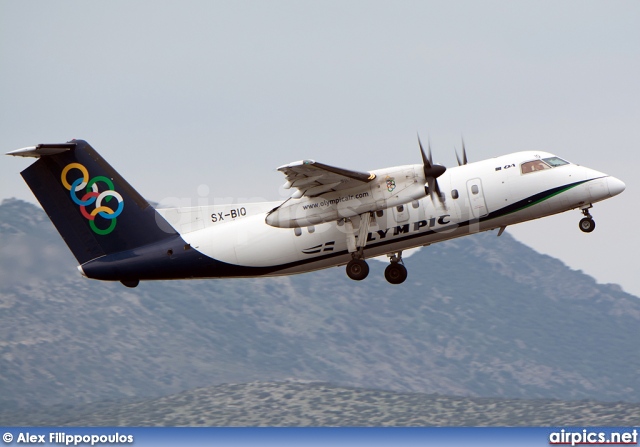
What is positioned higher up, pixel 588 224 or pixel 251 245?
pixel 251 245

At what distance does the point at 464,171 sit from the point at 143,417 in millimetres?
105911

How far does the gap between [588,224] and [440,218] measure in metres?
4.58

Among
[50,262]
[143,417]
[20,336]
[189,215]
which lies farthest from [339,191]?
[20,336]

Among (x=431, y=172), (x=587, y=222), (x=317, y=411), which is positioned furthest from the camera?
(x=317, y=411)

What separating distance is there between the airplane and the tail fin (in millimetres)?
30

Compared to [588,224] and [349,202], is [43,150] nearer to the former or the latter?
[349,202]

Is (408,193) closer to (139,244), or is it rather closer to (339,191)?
(339,191)

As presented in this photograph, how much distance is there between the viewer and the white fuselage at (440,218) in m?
28.1

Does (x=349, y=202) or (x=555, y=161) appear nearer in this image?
(x=349, y=202)

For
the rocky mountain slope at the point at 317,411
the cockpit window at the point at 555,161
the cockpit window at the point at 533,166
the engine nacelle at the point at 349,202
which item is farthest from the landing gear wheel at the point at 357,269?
the rocky mountain slope at the point at 317,411

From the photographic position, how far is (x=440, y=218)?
28.2 meters

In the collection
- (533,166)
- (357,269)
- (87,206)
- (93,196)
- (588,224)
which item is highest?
(93,196)

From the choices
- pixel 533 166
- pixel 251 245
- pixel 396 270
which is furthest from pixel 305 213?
pixel 533 166

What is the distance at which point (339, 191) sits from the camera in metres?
28.1
